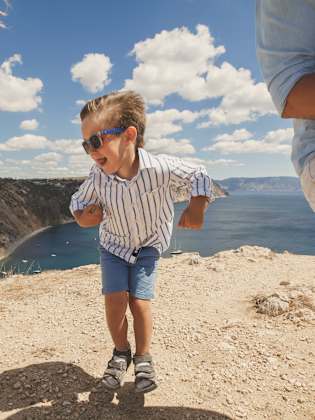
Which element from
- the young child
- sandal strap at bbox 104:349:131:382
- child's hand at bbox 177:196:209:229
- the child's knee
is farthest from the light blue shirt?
sandal strap at bbox 104:349:131:382

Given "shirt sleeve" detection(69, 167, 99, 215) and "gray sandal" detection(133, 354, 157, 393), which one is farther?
"shirt sleeve" detection(69, 167, 99, 215)

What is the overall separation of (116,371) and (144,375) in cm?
22

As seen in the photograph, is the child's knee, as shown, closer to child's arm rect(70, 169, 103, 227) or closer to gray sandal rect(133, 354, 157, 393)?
gray sandal rect(133, 354, 157, 393)

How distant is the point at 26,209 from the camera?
91.1m

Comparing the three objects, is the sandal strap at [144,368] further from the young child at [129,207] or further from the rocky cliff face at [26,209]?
the rocky cliff face at [26,209]

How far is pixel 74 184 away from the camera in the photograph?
135 meters

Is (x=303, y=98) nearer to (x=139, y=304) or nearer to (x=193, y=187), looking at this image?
(x=193, y=187)

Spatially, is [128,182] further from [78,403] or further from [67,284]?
[67,284]

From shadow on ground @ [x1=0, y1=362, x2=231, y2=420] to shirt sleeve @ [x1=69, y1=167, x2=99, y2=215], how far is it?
1.49 metres

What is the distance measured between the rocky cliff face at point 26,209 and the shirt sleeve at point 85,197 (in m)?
66.1

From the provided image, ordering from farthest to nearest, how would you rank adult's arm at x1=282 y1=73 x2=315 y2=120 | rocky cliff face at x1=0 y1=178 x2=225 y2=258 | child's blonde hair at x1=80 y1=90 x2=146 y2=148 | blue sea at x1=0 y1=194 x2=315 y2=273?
rocky cliff face at x1=0 y1=178 x2=225 y2=258 < blue sea at x1=0 y1=194 x2=315 y2=273 < child's blonde hair at x1=80 y1=90 x2=146 y2=148 < adult's arm at x1=282 y1=73 x2=315 y2=120

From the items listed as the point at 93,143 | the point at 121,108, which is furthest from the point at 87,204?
the point at 121,108

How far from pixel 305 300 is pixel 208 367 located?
2.00 meters

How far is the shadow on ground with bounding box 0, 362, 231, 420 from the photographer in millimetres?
2807
